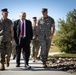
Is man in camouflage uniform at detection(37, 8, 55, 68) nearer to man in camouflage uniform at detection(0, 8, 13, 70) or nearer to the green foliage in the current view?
man in camouflage uniform at detection(0, 8, 13, 70)

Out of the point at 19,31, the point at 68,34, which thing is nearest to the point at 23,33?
the point at 19,31

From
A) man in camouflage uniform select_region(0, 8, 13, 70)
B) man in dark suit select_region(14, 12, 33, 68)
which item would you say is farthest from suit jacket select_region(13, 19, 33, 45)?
man in camouflage uniform select_region(0, 8, 13, 70)

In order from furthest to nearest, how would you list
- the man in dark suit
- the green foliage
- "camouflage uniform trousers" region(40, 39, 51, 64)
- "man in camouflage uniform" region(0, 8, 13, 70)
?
the green foliage → "camouflage uniform trousers" region(40, 39, 51, 64) → the man in dark suit → "man in camouflage uniform" region(0, 8, 13, 70)

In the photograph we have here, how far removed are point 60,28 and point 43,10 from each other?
48.4 ft

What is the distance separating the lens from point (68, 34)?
1075 inches

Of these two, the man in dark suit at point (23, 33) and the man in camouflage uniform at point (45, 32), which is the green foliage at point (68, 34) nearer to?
the man in camouflage uniform at point (45, 32)

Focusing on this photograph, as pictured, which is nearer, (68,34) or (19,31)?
(19,31)

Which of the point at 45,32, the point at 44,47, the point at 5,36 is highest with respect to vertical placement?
the point at 45,32

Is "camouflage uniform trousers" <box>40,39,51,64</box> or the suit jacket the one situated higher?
the suit jacket

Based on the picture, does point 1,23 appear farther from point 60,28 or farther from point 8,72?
point 60,28

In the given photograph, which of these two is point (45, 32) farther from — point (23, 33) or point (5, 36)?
point (5, 36)

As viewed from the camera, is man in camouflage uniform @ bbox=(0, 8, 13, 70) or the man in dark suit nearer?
man in camouflage uniform @ bbox=(0, 8, 13, 70)

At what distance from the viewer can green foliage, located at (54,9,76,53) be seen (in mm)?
27406

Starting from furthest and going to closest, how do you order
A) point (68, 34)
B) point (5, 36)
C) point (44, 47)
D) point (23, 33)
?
point (68, 34) < point (44, 47) < point (23, 33) < point (5, 36)
